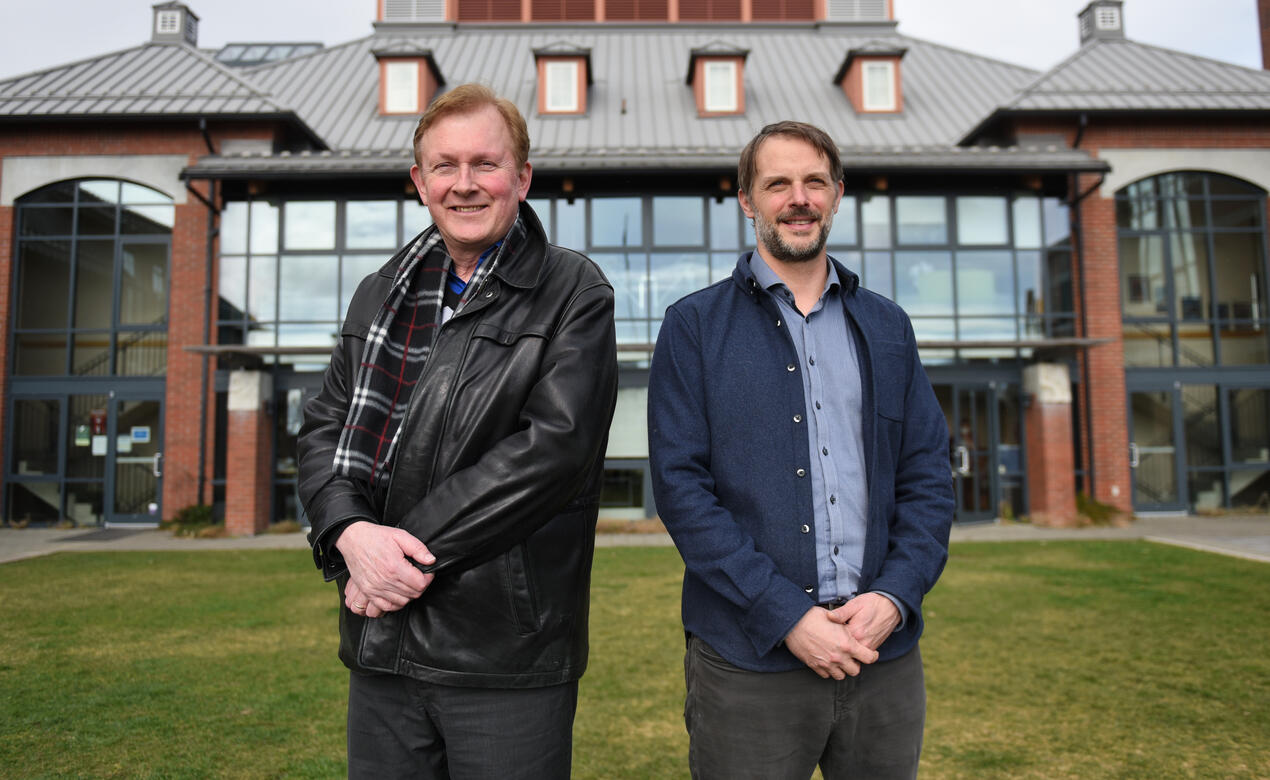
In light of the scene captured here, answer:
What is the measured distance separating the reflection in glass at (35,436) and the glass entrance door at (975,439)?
1600 centimetres

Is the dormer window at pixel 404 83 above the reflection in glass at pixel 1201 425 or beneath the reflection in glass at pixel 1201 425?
above

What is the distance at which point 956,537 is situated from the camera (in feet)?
40.1

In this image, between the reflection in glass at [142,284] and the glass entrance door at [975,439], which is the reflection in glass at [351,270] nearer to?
the reflection in glass at [142,284]

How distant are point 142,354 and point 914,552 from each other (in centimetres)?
1605

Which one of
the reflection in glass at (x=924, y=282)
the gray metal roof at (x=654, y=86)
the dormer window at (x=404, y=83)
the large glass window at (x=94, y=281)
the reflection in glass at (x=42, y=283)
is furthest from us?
the dormer window at (x=404, y=83)

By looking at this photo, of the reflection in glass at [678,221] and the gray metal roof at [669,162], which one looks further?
the reflection in glass at [678,221]

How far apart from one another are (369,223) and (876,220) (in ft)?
30.4

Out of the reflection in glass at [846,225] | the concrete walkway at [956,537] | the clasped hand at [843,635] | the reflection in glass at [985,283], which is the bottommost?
the concrete walkway at [956,537]

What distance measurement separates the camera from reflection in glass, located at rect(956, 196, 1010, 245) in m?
14.5

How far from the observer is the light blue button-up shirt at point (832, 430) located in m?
2.01

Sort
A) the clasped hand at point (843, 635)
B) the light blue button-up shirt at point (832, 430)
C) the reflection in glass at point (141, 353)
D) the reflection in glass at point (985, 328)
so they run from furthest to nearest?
the reflection in glass at point (141, 353) → the reflection in glass at point (985, 328) → the light blue button-up shirt at point (832, 430) → the clasped hand at point (843, 635)

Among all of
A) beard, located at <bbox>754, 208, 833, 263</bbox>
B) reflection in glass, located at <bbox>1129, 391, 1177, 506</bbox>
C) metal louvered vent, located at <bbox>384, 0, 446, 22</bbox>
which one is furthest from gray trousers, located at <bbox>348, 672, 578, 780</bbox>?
metal louvered vent, located at <bbox>384, 0, 446, 22</bbox>

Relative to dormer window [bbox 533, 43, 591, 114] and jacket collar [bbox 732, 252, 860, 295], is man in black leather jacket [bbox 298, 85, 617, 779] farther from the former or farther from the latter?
dormer window [bbox 533, 43, 591, 114]

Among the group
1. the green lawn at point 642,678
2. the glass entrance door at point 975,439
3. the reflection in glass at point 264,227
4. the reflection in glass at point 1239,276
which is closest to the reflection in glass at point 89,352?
the reflection in glass at point 264,227
